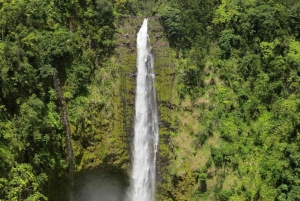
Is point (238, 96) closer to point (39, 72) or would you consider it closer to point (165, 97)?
point (165, 97)

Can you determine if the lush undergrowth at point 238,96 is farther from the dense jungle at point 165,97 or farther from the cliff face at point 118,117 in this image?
the cliff face at point 118,117

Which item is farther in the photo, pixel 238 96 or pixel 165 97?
pixel 165 97

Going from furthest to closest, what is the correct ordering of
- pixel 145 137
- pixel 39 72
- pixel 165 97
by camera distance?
pixel 165 97 → pixel 145 137 → pixel 39 72

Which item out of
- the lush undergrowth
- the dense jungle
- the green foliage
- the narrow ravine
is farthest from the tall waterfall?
the narrow ravine

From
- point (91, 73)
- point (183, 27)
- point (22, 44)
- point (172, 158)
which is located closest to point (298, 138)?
point (172, 158)

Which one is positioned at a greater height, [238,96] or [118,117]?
[238,96]

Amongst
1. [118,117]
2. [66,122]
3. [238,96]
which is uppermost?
[238,96]

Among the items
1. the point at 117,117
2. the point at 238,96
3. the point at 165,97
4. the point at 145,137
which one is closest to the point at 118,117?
the point at 117,117

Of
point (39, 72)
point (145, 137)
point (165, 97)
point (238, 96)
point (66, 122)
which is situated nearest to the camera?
point (39, 72)

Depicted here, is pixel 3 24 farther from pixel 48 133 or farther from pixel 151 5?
pixel 151 5
